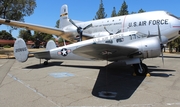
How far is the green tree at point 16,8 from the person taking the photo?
22362 mm

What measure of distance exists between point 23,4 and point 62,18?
24.1 feet

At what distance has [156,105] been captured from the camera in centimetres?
443

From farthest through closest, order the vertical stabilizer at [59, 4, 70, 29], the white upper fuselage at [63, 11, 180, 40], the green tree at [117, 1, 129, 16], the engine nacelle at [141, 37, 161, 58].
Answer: the green tree at [117, 1, 129, 16] < the vertical stabilizer at [59, 4, 70, 29] < the white upper fuselage at [63, 11, 180, 40] < the engine nacelle at [141, 37, 161, 58]

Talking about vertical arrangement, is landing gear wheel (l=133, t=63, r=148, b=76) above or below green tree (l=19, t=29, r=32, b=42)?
below

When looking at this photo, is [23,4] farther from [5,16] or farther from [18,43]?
[18,43]

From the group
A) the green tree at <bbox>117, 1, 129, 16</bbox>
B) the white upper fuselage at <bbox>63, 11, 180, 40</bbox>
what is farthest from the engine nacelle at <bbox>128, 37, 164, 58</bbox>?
the green tree at <bbox>117, 1, 129, 16</bbox>

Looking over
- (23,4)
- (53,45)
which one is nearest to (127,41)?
(53,45)

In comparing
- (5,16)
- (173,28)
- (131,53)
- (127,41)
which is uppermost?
(5,16)

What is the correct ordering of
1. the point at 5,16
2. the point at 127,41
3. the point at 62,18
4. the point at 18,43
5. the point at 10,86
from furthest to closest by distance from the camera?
the point at 5,16 → the point at 62,18 → the point at 18,43 → the point at 127,41 → the point at 10,86

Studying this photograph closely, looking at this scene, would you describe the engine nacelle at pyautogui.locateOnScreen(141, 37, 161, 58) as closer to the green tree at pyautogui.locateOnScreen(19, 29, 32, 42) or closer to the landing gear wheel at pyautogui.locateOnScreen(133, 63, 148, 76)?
the landing gear wheel at pyautogui.locateOnScreen(133, 63, 148, 76)

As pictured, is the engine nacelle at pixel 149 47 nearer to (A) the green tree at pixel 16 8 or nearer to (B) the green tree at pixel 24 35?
(A) the green tree at pixel 16 8

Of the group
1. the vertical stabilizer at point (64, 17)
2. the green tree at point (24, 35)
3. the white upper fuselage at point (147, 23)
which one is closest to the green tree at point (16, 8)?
the vertical stabilizer at point (64, 17)

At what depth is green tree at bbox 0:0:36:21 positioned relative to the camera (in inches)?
880

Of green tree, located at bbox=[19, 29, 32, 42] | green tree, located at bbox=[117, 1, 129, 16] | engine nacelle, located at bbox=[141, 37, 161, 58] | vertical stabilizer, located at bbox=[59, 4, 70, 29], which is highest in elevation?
green tree, located at bbox=[117, 1, 129, 16]
